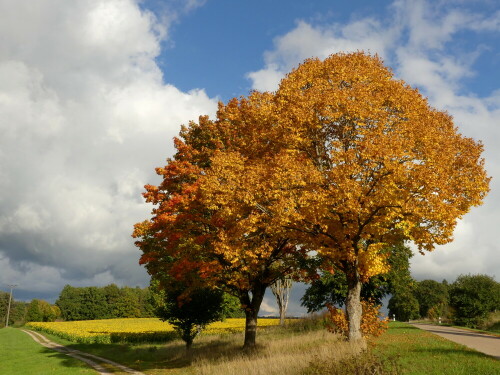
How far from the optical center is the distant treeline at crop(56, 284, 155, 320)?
4749 inches

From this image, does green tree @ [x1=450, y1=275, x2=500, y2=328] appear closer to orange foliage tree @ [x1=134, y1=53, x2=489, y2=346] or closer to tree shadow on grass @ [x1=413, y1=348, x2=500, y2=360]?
tree shadow on grass @ [x1=413, y1=348, x2=500, y2=360]

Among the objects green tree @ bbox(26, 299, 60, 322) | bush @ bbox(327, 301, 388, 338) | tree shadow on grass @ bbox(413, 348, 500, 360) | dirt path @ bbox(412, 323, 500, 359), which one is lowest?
green tree @ bbox(26, 299, 60, 322)

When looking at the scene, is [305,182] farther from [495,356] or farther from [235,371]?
[495,356]

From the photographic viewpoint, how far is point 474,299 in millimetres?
47062

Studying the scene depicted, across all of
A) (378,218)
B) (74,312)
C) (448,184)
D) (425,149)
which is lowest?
(74,312)

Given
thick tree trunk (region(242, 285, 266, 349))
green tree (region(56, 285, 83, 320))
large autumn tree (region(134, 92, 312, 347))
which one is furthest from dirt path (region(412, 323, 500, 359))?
green tree (region(56, 285, 83, 320))

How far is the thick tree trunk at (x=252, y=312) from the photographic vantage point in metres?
23.5

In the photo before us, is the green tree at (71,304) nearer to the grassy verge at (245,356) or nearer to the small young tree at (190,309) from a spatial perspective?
the grassy verge at (245,356)

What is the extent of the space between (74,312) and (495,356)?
127 metres

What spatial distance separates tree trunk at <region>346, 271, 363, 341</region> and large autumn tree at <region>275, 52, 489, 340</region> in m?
0.04

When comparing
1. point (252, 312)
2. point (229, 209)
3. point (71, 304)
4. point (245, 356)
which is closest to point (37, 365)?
point (252, 312)

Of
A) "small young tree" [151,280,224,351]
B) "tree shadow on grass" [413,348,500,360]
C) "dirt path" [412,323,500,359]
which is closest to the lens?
"tree shadow on grass" [413,348,500,360]

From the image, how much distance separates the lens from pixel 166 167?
25.1m

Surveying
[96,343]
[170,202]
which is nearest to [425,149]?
[170,202]
